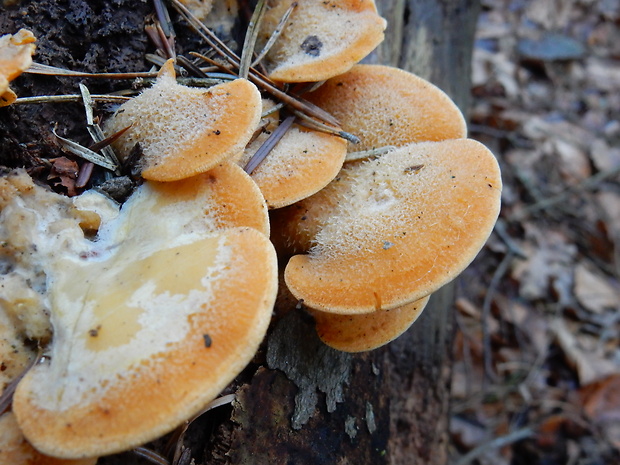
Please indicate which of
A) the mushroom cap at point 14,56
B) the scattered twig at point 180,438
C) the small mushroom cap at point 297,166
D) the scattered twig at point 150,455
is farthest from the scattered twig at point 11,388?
the small mushroom cap at point 297,166

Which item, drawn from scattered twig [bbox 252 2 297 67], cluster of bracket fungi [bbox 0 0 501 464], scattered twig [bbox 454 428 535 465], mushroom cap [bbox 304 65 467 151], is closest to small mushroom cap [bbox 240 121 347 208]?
cluster of bracket fungi [bbox 0 0 501 464]

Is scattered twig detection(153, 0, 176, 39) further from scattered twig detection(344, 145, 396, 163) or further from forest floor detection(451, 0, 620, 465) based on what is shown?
forest floor detection(451, 0, 620, 465)

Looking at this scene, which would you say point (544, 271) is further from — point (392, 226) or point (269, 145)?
point (269, 145)

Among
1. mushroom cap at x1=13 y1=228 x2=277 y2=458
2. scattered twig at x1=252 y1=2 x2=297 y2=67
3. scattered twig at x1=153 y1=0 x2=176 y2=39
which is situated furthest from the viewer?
scattered twig at x1=252 y1=2 x2=297 y2=67

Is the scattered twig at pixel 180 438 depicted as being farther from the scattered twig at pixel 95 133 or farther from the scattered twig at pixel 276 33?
the scattered twig at pixel 276 33

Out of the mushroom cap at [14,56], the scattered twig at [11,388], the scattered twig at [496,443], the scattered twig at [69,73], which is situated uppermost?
the mushroom cap at [14,56]

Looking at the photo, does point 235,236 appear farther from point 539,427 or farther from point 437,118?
point 539,427

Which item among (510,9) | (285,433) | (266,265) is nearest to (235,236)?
(266,265)
